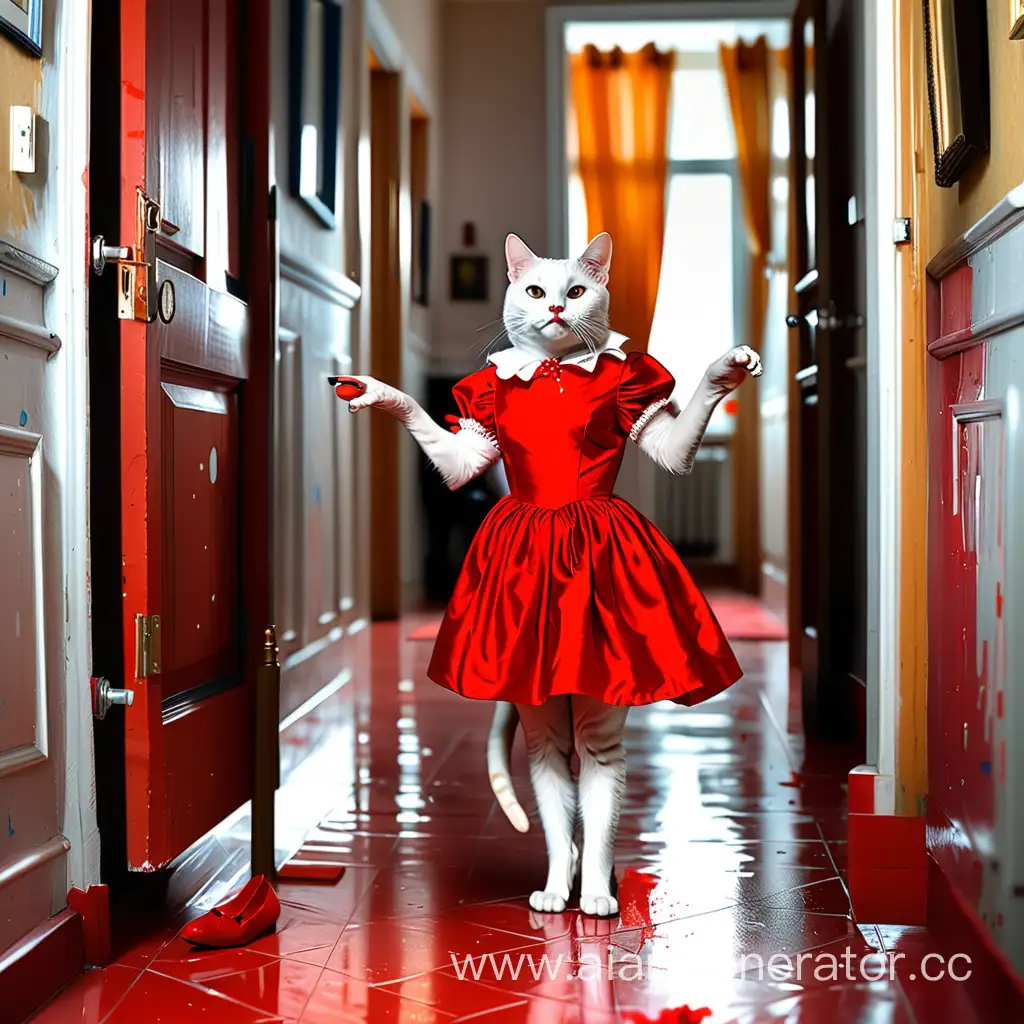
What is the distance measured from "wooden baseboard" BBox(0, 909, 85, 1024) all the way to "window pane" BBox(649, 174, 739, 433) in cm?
600

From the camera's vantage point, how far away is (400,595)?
248 inches

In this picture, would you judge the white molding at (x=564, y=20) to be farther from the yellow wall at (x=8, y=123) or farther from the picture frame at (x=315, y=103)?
the yellow wall at (x=8, y=123)

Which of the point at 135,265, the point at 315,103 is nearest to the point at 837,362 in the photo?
the point at 315,103

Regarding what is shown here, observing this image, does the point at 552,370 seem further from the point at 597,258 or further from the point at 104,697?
the point at 104,697

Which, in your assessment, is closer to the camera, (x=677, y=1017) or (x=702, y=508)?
(x=677, y=1017)

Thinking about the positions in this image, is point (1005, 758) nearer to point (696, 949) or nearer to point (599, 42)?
point (696, 949)

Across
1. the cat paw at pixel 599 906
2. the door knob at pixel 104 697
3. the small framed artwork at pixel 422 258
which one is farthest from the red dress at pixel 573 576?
the small framed artwork at pixel 422 258

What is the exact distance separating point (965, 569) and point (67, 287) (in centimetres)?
133

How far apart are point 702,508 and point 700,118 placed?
2.35 metres

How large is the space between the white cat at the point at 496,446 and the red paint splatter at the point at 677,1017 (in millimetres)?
374

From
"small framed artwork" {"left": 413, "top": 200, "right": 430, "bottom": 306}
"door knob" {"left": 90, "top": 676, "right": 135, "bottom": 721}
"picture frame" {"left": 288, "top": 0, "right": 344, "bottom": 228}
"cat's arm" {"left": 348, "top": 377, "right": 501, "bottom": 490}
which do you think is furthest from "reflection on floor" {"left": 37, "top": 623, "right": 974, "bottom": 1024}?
"small framed artwork" {"left": 413, "top": 200, "right": 430, "bottom": 306}

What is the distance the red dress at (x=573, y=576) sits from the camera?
192 cm

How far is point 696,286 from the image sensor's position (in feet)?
24.4

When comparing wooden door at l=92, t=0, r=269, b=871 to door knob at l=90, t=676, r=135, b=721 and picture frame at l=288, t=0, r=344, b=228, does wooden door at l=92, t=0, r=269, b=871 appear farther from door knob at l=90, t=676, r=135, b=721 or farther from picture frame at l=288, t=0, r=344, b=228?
picture frame at l=288, t=0, r=344, b=228
